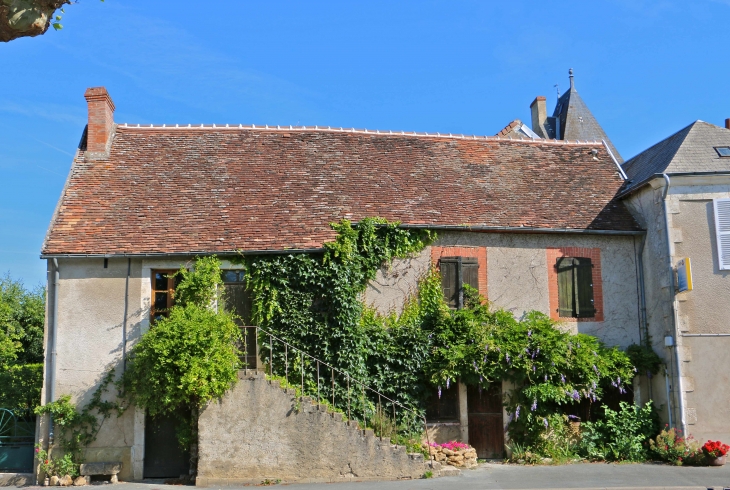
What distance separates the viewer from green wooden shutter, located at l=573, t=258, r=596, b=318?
15.6 meters

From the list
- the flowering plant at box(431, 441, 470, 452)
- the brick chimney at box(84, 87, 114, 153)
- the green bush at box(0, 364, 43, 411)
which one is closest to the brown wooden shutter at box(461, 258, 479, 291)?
the flowering plant at box(431, 441, 470, 452)

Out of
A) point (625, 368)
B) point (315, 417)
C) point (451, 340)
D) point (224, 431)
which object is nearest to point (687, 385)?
point (625, 368)

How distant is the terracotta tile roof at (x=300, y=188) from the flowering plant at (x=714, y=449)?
4.87 metres

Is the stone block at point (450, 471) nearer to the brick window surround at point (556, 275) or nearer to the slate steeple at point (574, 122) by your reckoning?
the brick window surround at point (556, 275)

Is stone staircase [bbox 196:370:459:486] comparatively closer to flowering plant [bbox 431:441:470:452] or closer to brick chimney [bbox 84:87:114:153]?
flowering plant [bbox 431:441:470:452]

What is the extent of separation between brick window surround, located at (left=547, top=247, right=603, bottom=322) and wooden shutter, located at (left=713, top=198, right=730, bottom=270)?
2.42 metres

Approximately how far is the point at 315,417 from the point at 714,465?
25.0 ft

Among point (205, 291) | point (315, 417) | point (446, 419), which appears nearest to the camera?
point (315, 417)

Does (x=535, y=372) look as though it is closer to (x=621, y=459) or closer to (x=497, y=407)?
(x=497, y=407)

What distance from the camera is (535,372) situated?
1443 cm

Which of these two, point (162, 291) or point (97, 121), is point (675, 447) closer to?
point (162, 291)

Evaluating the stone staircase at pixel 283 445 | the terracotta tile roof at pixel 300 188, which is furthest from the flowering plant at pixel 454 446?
the terracotta tile roof at pixel 300 188

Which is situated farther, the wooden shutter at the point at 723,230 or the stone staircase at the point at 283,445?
the wooden shutter at the point at 723,230

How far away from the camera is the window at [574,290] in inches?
611
